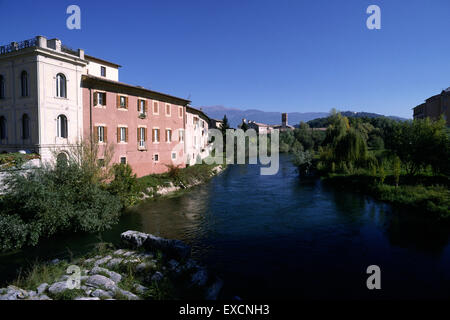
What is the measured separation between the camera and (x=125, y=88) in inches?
877

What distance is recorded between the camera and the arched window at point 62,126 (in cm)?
1814

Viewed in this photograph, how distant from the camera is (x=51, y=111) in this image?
17.5 metres

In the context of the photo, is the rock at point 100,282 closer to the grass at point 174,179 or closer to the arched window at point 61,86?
the grass at point 174,179

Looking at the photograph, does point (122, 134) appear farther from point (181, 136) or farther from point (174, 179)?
point (181, 136)

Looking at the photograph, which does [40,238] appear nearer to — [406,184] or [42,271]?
[42,271]

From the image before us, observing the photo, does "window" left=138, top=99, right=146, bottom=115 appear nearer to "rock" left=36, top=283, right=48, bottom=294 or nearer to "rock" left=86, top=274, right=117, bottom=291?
"rock" left=86, top=274, right=117, bottom=291

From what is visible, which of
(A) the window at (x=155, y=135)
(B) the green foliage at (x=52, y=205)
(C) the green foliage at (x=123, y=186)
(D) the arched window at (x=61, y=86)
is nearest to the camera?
(B) the green foliage at (x=52, y=205)

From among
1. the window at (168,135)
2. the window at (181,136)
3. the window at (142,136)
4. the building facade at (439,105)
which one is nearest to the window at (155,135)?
the window at (142,136)

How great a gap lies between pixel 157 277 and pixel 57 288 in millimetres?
2653

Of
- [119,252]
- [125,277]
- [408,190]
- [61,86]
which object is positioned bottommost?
[125,277]

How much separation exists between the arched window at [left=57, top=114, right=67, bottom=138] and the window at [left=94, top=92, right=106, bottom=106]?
2480mm

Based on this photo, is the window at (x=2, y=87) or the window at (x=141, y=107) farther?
the window at (x=141, y=107)

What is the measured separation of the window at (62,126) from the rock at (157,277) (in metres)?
13.2

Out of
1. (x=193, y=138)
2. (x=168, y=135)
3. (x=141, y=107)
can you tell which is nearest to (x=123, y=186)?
(x=141, y=107)
